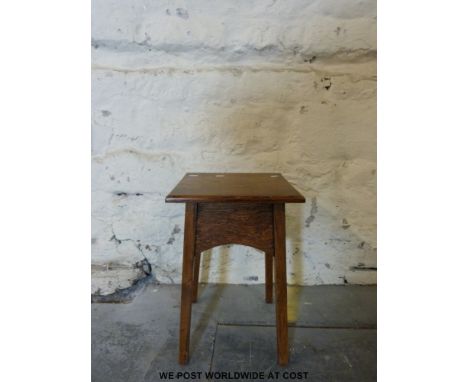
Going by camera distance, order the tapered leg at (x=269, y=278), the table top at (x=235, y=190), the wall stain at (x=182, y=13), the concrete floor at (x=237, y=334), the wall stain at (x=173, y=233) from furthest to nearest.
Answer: the wall stain at (x=173, y=233) → the wall stain at (x=182, y=13) → the tapered leg at (x=269, y=278) → the concrete floor at (x=237, y=334) → the table top at (x=235, y=190)

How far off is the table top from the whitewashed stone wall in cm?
33

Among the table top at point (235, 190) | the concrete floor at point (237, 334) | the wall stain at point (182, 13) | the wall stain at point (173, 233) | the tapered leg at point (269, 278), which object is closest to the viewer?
the table top at point (235, 190)

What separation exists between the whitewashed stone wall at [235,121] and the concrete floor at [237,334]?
151 mm

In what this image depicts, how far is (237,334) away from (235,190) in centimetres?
55

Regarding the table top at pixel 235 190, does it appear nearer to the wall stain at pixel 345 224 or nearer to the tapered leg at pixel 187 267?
the tapered leg at pixel 187 267

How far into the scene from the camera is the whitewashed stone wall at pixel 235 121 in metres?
1.50

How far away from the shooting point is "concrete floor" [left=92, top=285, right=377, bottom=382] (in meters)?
1.06

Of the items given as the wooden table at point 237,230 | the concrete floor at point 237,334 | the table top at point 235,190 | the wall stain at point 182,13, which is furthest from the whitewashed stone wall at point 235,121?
the wooden table at point 237,230

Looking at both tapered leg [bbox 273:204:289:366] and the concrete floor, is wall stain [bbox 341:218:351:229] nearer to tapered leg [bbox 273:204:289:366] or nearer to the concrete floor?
the concrete floor

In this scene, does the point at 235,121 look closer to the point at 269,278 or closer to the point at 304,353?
the point at 269,278

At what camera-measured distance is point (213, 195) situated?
37.8 inches

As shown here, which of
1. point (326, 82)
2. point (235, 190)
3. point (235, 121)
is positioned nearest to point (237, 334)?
point (235, 190)

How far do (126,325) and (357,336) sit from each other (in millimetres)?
844

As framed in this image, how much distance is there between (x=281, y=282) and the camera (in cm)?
103
